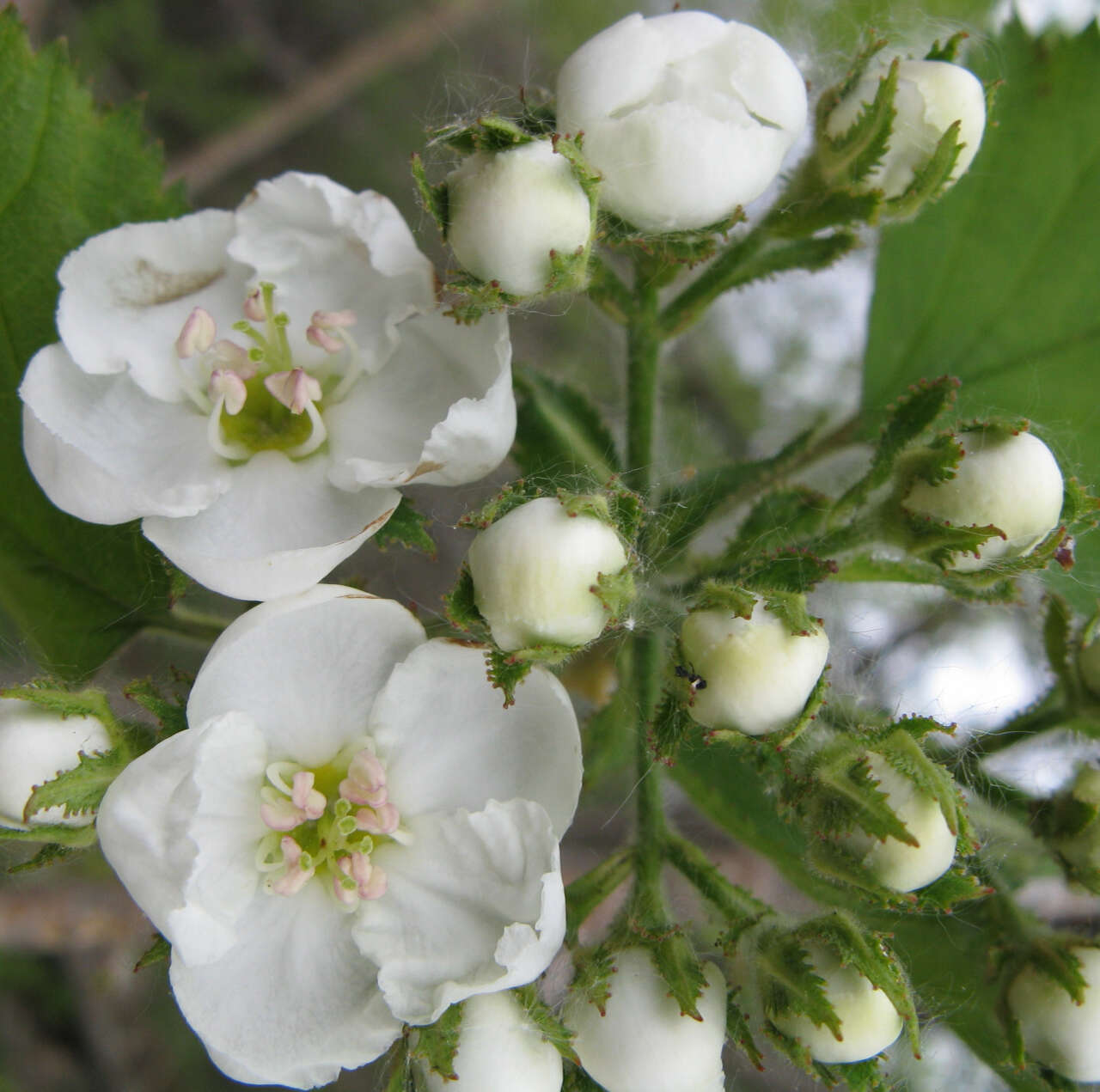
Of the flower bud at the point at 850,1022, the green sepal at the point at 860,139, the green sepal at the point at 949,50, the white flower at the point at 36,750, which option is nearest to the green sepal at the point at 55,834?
the white flower at the point at 36,750

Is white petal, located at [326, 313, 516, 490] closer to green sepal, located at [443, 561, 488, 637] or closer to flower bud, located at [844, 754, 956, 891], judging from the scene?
green sepal, located at [443, 561, 488, 637]

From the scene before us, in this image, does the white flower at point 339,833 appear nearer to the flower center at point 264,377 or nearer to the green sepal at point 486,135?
the flower center at point 264,377

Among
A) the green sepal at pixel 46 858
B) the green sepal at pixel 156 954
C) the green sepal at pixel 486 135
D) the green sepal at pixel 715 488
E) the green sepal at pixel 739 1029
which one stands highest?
the green sepal at pixel 486 135

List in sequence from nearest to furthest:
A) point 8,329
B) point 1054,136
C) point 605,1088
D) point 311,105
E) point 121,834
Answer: point 121,834 < point 605,1088 < point 8,329 < point 1054,136 < point 311,105

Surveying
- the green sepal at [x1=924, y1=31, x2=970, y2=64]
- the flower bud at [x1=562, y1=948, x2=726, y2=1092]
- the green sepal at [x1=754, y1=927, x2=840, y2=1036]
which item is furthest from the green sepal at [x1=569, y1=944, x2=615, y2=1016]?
the green sepal at [x1=924, y1=31, x2=970, y2=64]

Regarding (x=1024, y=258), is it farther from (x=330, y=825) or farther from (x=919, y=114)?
(x=330, y=825)

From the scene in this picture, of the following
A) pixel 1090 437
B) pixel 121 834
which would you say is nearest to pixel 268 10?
pixel 1090 437

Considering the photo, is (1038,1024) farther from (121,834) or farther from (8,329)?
(8,329)
